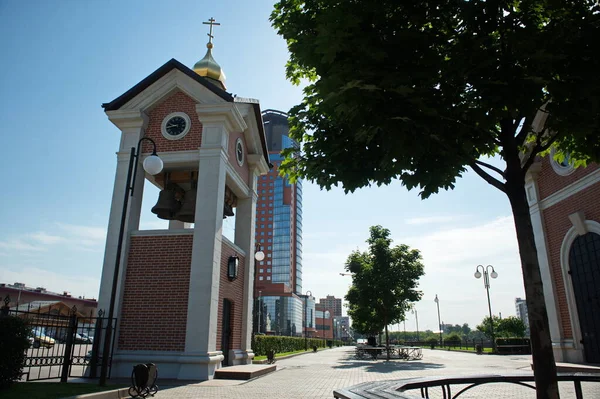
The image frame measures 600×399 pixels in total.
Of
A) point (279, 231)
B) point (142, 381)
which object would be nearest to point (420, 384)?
point (142, 381)

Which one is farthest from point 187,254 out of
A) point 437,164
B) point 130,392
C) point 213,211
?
point 437,164

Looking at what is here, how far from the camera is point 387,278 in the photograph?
96.4 feet

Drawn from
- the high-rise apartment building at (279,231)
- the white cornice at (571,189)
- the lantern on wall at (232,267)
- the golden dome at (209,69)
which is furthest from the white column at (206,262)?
the high-rise apartment building at (279,231)

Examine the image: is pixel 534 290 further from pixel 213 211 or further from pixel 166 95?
pixel 166 95

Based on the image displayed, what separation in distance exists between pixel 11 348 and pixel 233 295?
7851 mm

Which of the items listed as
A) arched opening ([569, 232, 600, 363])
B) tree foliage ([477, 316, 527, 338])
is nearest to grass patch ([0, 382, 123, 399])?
arched opening ([569, 232, 600, 363])

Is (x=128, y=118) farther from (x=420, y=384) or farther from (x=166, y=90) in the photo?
(x=420, y=384)

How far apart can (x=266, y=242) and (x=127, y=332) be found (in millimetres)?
129484

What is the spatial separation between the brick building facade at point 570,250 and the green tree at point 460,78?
36.0 ft

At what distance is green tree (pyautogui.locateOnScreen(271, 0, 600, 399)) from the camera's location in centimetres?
464

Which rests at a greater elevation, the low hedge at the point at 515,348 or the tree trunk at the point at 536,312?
the tree trunk at the point at 536,312

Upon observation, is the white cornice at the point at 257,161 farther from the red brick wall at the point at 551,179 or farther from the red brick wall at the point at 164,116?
the red brick wall at the point at 551,179

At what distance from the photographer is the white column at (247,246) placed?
635 inches

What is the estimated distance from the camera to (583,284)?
15.0 meters
